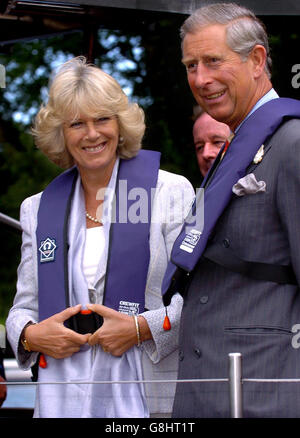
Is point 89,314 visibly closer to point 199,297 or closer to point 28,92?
point 199,297

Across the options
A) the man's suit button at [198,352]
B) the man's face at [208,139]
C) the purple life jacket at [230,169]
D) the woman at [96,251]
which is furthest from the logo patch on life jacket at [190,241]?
the man's face at [208,139]

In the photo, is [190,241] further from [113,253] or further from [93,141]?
[93,141]

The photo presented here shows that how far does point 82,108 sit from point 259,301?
857mm

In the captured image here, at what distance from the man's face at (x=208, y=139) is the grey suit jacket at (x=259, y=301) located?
0.97 metres

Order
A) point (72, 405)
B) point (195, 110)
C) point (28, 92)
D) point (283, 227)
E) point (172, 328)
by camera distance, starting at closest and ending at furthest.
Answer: point (283, 227)
point (72, 405)
point (172, 328)
point (195, 110)
point (28, 92)

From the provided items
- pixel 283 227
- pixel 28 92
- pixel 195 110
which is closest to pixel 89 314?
pixel 283 227

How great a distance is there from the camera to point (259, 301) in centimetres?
188

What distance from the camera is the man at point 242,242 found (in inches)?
72.9

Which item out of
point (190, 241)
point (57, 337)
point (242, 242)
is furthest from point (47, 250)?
point (242, 242)

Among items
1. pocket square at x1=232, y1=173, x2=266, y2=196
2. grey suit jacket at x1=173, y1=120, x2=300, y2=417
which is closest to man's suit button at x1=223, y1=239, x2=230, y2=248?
grey suit jacket at x1=173, y1=120, x2=300, y2=417

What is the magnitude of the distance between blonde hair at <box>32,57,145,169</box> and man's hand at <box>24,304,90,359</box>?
51cm

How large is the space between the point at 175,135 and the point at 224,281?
152 cm

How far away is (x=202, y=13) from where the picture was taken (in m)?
2.09

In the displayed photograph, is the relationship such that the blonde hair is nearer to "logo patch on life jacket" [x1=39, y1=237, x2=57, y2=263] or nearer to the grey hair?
"logo patch on life jacket" [x1=39, y1=237, x2=57, y2=263]
